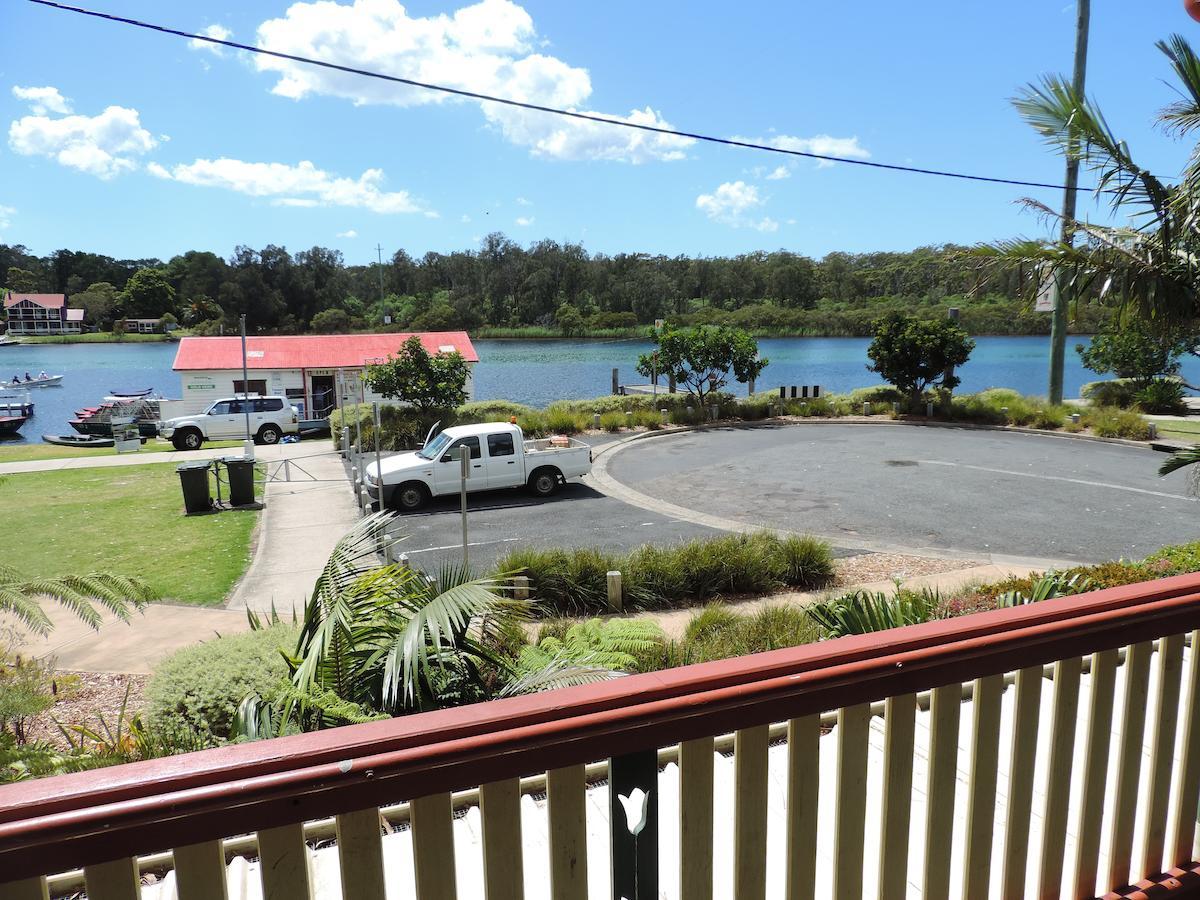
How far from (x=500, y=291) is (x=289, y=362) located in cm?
7812

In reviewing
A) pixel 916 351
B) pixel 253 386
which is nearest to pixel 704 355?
pixel 916 351

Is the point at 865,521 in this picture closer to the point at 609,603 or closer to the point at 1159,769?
the point at 609,603

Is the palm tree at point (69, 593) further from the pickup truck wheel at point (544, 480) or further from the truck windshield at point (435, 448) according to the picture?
the pickup truck wheel at point (544, 480)

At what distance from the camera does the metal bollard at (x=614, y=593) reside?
1023cm

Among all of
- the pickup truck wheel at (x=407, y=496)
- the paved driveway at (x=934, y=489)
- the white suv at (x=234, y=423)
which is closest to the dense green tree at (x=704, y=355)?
the paved driveway at (x=934, y=489)

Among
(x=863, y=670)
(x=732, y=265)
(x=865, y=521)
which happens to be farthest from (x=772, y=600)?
(x=732, y=265)

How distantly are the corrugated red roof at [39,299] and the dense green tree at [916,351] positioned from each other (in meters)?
124

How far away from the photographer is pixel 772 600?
34.9 feet

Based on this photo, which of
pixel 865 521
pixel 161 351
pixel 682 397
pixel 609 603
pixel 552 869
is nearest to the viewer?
pixel 552 869

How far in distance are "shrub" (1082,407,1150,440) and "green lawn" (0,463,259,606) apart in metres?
24.2

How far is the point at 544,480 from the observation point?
17.9 m

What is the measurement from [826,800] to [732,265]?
113970 millimetres

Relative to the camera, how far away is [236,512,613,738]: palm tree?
3.99 meters

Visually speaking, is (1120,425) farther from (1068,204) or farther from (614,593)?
(614,593)
